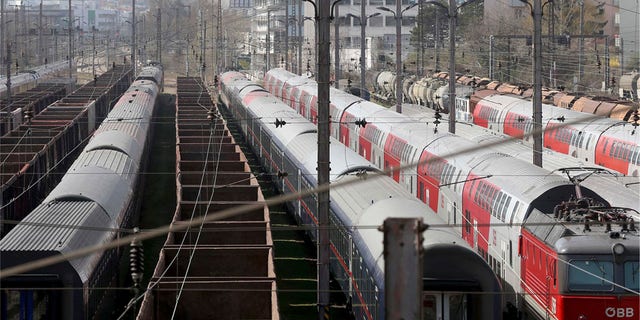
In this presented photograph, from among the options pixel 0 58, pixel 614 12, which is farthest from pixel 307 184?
pixel 614 12

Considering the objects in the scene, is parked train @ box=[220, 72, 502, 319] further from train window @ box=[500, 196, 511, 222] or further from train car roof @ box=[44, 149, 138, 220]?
train car roof @ box=[44, 149, 138, 220]

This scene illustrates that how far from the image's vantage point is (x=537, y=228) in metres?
15.7

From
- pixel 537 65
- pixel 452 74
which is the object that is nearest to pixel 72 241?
pixel 537 65

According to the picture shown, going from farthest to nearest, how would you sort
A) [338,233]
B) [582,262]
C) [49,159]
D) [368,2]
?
[368,2] < [49,159] < [338,233] < [582,262]

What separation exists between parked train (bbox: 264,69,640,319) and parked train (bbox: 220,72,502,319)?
0.90 meters

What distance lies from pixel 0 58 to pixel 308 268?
196ft

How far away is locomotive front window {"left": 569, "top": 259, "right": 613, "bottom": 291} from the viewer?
45.8 ft

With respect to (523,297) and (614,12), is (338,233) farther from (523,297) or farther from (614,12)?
(614,12)

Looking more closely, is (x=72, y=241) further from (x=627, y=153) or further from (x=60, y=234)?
(x=627, y=153)

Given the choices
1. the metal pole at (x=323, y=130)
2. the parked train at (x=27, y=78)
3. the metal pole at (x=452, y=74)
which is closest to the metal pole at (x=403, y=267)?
the metal pole at (x=323, y=130)

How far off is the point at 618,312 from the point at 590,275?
0.60m

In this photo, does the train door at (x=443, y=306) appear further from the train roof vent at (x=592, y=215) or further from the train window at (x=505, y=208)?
the train window at (x=505, y=208)

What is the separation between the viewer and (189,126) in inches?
1620

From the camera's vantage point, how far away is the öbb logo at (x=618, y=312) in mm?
13922
